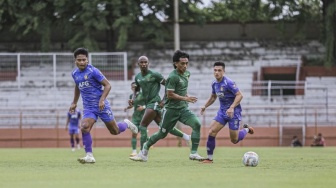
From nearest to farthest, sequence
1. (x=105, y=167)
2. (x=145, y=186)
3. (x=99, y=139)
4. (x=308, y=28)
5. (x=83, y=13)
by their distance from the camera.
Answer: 1. (x=145, y=186)
2. (x=105, y=167)
3. (x=99, y=139)
4. (x=83, y=13)
5. (x=308, y=28)

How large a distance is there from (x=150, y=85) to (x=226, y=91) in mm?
3986

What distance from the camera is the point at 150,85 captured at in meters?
23.4

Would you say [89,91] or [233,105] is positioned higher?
[89,91]

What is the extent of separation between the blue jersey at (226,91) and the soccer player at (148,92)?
9.68 feet

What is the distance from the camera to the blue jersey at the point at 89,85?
19031mm

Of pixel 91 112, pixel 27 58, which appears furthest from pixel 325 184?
pixel 27 58

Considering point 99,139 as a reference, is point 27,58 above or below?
above

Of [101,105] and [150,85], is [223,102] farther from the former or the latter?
[150,85]

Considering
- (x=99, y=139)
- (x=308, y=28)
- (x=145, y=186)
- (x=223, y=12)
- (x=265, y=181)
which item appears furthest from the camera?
(x=223, y=12)

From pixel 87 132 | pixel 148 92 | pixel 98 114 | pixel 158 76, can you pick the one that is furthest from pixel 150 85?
pixel 87 132

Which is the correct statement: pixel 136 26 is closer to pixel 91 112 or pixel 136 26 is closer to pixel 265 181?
pixel 91 112

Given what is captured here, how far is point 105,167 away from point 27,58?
93.8ft

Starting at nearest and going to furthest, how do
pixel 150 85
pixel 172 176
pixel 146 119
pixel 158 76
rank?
1. pixel 172 176
2. pixel 146 119
3. pixel 158 76
4. pixel 150 85

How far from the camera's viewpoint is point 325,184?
1361 cm
